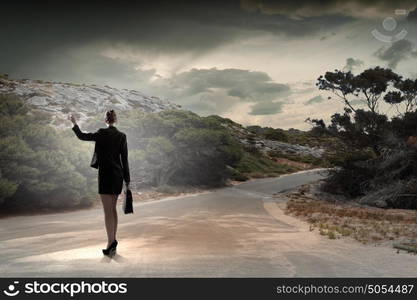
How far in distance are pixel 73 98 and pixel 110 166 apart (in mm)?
47090

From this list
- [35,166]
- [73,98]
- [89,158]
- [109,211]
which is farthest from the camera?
[73,98]

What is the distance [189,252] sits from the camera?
7465 millimetres

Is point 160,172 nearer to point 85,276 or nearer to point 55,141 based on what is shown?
point 55,141

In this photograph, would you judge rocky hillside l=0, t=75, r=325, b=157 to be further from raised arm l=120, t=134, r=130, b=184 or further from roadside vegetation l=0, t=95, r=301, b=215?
raised arm l=120, t=134, r=130, b=184

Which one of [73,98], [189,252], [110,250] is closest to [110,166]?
[110,250]

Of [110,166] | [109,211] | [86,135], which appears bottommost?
[109,211]

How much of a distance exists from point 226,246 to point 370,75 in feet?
96.3

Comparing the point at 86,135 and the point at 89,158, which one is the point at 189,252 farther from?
the point at 89,158

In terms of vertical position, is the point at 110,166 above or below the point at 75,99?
below

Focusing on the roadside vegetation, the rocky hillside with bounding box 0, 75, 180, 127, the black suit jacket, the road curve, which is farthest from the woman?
the rocky hillside with bounding box 0, 75, 180, 127

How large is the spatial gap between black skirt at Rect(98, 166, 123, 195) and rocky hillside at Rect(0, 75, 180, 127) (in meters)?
32.0

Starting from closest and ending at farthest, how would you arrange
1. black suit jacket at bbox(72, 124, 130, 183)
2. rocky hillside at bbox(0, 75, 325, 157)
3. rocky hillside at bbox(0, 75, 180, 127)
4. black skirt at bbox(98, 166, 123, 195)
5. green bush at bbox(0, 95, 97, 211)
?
black skirt at bbox(98, 166, 123, 195)
black suit jacket at bbox(72, 124, 130, 183)
green bush at bbox(0, 95, 97, 211)
rocky hillside at bbox(0, 75, 325, 157)
rocky hillside at bbox(0, 75, 180, 127)

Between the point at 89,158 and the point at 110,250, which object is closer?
the point at 110,250

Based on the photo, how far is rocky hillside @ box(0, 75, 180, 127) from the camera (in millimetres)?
44031
